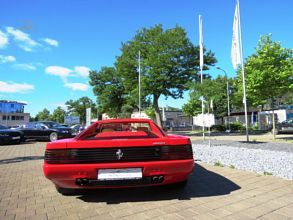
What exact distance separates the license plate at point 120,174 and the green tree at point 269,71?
41.3 ft

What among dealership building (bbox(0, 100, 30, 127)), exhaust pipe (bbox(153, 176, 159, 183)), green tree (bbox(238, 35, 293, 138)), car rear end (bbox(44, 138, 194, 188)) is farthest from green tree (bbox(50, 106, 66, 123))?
exhaust pipe (bbox(153, 176, 159, 183))

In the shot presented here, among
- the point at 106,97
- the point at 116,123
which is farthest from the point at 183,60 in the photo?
the point at 116,123

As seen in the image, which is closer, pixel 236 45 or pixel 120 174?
pixel 120 174

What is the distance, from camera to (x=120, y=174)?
403cm

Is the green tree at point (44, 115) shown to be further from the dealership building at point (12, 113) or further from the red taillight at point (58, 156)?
the red taillight at point (58, 156)

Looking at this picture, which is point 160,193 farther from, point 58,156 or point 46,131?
point 46,131

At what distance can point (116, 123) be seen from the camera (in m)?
5.98

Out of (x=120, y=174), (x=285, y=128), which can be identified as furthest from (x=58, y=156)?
(x=285, y=128)

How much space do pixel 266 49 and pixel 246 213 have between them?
13.6m

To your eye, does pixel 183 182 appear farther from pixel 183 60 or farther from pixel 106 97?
pixel 106 97

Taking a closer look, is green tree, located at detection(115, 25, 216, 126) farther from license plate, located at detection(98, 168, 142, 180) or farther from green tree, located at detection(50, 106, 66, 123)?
green tree, located at detection(50, 106, 66, 123)

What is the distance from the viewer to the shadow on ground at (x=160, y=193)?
4500mm

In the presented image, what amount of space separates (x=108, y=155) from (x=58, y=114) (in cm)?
11819

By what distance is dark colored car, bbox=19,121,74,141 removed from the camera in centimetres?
1975
